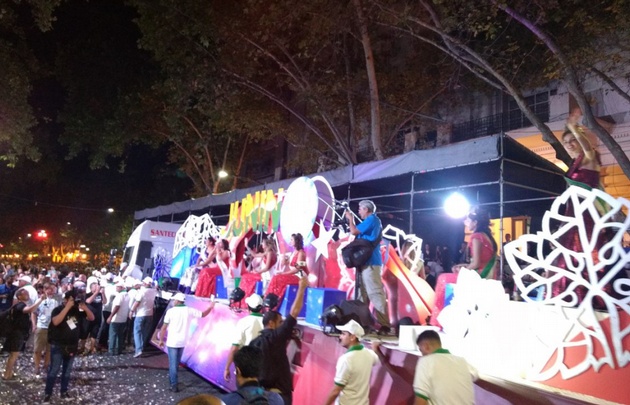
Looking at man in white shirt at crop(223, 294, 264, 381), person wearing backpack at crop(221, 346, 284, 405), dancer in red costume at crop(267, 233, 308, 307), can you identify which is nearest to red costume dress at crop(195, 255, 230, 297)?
dancer in red costume at crop(267, 233, 308, 307)

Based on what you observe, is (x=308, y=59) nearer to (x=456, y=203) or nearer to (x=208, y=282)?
(x=456, y=203)

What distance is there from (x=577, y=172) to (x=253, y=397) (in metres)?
4.06

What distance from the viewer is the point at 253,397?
11.2 ft

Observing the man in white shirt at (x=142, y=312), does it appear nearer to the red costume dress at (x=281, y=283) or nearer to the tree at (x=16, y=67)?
the red costume dress at (x=281, y=283)

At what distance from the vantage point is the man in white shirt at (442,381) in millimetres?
3906

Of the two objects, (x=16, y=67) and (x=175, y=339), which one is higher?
(x=16, y=67)

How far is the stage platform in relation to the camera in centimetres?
429

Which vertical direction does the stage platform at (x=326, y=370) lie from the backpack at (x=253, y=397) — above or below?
below

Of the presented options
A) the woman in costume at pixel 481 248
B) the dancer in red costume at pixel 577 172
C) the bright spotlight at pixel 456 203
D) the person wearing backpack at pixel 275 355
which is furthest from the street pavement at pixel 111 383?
the bright spotlight at pixel 456 203

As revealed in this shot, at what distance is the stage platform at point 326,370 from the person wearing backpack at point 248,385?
195 cm

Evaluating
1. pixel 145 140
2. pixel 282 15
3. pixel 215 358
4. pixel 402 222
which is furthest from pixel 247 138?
pixel 215 358

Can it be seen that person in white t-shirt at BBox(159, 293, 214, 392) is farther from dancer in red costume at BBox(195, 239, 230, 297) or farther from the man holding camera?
the man holding camera

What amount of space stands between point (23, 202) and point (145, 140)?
13949 millimetres

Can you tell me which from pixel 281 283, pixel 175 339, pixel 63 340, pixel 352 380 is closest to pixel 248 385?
pixel 352 380
